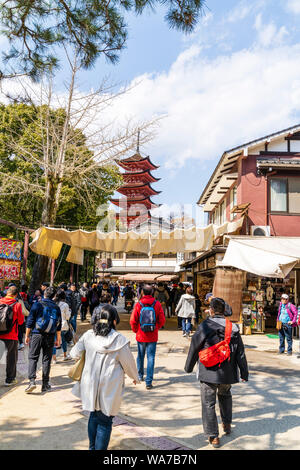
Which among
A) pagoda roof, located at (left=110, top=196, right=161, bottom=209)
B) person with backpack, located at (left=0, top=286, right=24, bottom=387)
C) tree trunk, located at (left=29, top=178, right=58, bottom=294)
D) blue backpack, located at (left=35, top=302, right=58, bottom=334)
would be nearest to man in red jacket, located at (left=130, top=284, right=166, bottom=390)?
blue backpack, located at (left=35, top=302, right=58, bottom=334)

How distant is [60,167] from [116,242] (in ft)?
11.3

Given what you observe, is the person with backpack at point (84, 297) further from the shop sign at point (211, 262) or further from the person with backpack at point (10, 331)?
the person with backpack at point (10, 331)

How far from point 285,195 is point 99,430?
13.8m

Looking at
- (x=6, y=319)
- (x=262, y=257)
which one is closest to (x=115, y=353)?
(x=6, y=319)

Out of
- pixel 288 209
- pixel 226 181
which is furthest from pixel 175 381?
pixel 226 181

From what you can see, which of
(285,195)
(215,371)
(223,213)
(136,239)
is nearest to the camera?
(215,371)

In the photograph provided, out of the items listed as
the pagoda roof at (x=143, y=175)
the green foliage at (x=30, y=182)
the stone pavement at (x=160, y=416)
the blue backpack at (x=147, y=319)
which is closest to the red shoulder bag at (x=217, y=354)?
the stone pavement at (x=160, y=416)

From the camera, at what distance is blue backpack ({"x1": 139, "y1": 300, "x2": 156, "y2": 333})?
636 centimetres

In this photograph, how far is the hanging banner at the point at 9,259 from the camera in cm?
944

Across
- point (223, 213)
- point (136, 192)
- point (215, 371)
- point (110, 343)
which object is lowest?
point (215, 371)

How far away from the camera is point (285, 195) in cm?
1520

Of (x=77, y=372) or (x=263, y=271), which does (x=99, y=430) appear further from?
(x=263, y=271)

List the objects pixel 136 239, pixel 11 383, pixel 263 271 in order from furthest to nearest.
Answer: pixel 136 239
pixel 263 271
pixel 11 383

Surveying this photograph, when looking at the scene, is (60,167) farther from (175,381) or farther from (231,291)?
(175,381)
